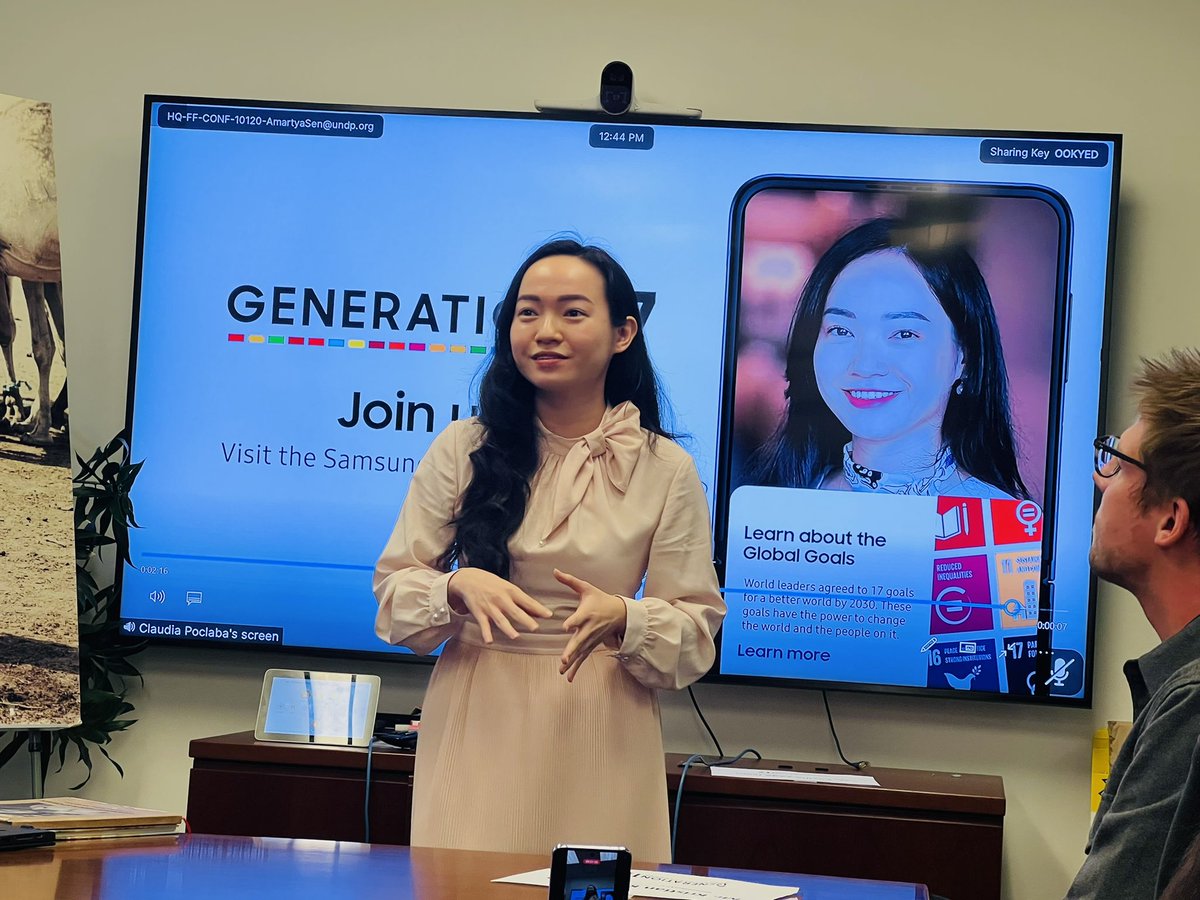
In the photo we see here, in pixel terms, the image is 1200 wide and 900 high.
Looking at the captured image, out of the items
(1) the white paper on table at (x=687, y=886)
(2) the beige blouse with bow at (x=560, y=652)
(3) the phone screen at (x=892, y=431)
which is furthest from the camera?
(3) the phone screen at (x=892, y=431)

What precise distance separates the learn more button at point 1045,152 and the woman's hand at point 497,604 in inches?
85.3

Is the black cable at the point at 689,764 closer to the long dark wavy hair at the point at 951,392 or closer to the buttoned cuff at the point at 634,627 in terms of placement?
the long dark wavy hair at the point at 951,392

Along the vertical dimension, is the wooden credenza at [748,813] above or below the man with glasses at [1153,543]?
below

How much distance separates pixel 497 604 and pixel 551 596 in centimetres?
16

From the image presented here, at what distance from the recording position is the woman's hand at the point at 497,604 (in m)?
2.07

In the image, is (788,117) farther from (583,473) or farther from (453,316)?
(583,473)

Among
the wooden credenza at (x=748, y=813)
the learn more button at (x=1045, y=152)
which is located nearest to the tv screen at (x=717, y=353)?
the learn more button at (x=1045, y=152)

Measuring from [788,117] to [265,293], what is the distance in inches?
60.5

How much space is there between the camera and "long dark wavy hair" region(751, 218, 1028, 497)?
362 cm

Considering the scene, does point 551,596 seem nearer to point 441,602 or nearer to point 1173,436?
point 441,602

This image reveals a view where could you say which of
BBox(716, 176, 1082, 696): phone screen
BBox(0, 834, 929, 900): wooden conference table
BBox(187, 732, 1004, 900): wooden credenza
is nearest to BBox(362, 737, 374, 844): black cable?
BBox(187, 732, 1004, 900): wooden credenza

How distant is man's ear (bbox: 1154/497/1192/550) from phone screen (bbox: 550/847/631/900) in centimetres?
82

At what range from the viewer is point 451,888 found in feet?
5.16

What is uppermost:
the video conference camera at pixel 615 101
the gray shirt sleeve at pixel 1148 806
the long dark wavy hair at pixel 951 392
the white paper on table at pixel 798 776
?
the video conference camera at pixel 615 101
